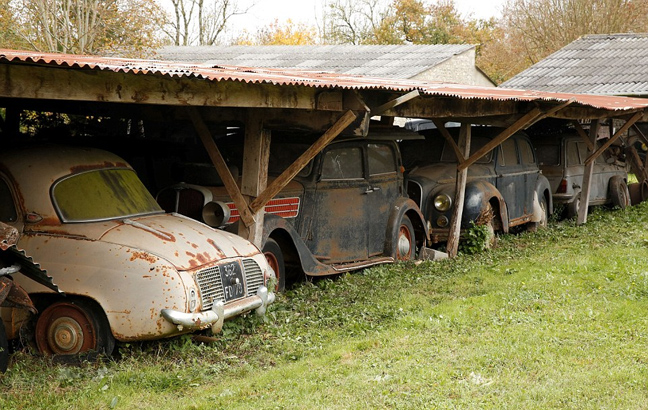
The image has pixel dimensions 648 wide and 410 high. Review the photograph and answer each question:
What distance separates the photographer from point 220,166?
7.80 meters

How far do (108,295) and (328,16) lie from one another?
4691 centimetres

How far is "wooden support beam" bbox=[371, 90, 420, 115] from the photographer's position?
8000 mm

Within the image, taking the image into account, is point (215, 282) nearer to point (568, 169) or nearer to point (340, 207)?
point (340, 207)

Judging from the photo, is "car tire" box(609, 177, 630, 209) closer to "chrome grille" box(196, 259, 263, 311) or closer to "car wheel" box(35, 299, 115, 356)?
"chrome grille" box(196, 259, 263, 311)

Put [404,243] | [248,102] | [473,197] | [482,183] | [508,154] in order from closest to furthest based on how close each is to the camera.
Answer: [248,102] < [404,243] < [473,197] < [482,183] < [508,154]

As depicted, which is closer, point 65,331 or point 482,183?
→ point 65,331

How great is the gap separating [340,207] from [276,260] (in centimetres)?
129

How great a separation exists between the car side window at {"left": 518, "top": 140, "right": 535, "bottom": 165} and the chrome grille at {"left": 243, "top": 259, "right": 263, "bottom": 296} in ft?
25.5

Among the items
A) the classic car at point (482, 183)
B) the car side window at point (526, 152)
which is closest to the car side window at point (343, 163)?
the classic car at point (482, 183)

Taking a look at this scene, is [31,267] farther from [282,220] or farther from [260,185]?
[282,220]

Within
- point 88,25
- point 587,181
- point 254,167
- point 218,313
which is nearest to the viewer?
point 218,313

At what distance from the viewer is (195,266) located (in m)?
6.29

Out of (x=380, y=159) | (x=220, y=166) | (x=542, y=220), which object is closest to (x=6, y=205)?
(x=220, y=166)

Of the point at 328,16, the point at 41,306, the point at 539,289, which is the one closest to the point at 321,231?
the point at 539,289
